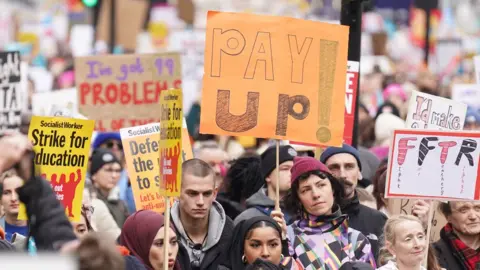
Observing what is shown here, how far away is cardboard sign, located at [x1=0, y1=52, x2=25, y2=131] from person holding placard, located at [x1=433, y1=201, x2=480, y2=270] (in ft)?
13.6

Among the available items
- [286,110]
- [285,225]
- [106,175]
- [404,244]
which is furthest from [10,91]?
[404,244]

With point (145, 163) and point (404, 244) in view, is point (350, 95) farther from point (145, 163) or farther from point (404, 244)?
point (404, 244)

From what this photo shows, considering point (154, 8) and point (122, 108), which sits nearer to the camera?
point (122, 108)

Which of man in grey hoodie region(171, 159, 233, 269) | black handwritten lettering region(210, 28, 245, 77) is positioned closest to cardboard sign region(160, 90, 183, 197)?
man in grey hoodie region(171, 159, 233, 269)

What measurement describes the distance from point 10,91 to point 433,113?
3643 millimetres

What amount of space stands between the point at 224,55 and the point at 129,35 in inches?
581

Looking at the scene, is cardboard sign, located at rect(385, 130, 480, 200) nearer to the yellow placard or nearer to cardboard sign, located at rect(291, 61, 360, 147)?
the yellow placard

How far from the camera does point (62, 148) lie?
8.96 m

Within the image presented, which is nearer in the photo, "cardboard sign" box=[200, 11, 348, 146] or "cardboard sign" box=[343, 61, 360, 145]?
"cardboard sign" box=[200, 11, 348, 146]

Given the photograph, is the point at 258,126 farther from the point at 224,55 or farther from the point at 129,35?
the point at 129,35

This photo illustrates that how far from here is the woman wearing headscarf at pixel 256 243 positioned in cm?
809

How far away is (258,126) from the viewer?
907 centimetres

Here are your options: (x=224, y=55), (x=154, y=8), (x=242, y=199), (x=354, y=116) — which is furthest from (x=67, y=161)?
(x=154, y=8)

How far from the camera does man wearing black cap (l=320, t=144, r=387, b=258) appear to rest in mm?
9316
